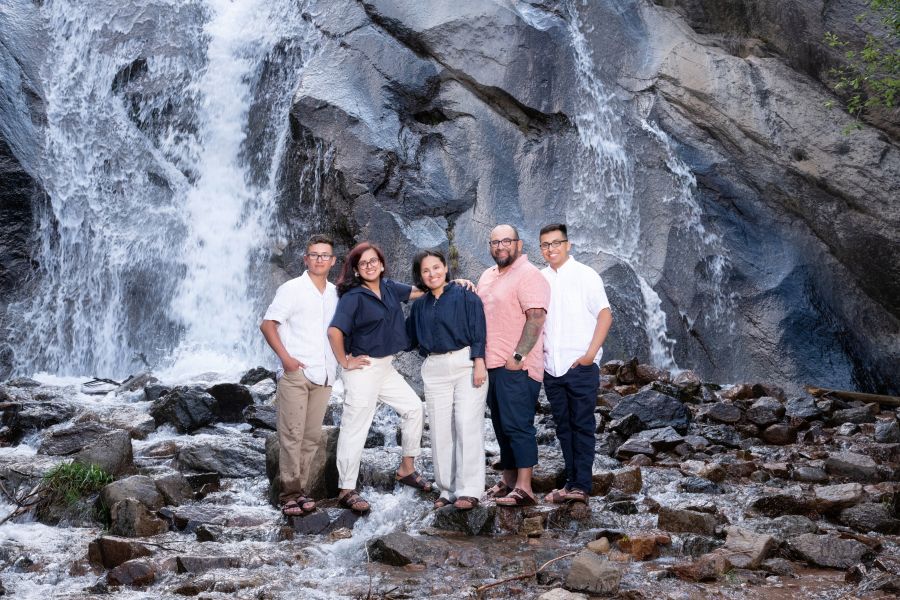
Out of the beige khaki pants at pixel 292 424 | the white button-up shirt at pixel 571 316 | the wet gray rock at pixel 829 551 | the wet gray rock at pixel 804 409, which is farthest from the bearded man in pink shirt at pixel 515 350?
the wet gray rock at pixel 804 409

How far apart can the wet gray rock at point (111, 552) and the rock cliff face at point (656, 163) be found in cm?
961

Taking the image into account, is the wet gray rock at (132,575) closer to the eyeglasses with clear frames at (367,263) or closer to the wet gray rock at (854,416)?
the eyeglasses with clear frames at (367,263)

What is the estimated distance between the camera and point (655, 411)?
10.1 metres

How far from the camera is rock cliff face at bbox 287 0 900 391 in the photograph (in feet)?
50.1

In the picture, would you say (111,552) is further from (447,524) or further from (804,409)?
(804,409)

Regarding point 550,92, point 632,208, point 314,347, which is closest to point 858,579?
point 314,347

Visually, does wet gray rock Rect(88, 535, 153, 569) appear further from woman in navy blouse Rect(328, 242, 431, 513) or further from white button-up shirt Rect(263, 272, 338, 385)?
white button-up shirt Rect(263, 272, 338, 385)

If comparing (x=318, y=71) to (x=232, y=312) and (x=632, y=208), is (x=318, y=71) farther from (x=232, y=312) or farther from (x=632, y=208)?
(x=632, y=208)

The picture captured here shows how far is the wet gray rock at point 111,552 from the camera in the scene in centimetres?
554

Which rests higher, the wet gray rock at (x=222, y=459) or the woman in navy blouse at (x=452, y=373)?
the woman in navy blouse at (x=452, y=373)

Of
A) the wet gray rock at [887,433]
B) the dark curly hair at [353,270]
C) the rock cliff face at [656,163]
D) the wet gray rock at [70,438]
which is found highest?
the rock cliff face at [656,163]

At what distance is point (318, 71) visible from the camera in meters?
16.0

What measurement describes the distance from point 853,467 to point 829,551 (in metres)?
2.68

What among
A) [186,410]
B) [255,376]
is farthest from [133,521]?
[255,376]
